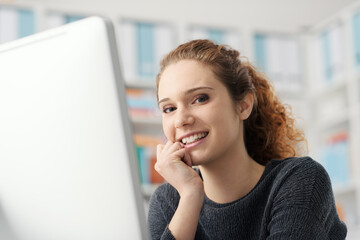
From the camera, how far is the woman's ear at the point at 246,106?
144 cm

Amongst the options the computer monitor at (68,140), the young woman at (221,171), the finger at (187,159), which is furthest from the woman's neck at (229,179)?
the computer monitor at (68,140)

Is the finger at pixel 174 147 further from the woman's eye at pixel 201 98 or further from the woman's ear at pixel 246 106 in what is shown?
the woman's ear at pixel 246 106

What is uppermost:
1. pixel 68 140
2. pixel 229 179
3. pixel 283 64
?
pixel 68 140

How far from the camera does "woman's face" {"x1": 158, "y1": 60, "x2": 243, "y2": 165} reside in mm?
1276

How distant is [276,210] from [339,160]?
2.79 metres

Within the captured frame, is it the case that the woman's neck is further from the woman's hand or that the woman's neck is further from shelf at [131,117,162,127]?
shelf at [131,117,162,127]

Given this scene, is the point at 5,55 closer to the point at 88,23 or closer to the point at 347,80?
the point at 88,23

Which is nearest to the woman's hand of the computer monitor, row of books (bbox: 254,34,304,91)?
the computer monitor

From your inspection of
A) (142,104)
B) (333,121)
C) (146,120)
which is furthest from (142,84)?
(333,121)

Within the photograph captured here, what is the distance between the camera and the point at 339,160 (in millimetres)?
3764

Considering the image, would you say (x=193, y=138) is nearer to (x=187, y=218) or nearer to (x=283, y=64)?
(x=187, y=218)

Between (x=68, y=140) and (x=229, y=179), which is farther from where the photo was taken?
(x=229, y=179)

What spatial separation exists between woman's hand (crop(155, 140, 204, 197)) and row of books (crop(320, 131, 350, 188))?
2.78 meters

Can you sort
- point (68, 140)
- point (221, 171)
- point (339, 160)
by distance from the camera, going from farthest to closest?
point (339, 160) → point (221, 171) → point (68, 140)
